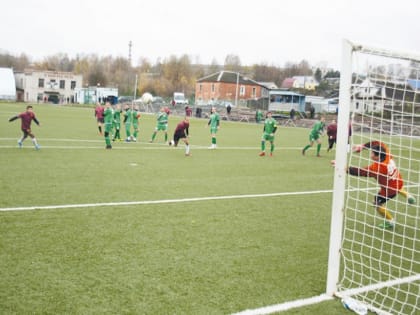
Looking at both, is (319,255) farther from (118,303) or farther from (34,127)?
(34,127)

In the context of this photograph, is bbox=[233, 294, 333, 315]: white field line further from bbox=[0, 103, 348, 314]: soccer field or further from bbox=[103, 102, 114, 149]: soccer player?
bbox=[103, 102, 114, 149]: soccer player

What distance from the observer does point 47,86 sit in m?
99.2

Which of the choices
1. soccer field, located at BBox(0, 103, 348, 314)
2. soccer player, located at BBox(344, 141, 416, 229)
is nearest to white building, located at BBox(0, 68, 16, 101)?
soccer field, located at BBox(0, 103, 348, 314)

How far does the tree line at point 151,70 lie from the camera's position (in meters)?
113

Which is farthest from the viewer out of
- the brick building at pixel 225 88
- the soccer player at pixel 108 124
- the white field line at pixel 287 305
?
the brick building at pixel 225 88

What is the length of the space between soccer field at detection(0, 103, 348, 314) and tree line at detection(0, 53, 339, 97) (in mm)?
83010

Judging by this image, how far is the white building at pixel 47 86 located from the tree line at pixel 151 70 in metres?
9.52

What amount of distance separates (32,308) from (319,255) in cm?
391

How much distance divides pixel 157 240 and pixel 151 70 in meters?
136

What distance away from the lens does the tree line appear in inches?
4456

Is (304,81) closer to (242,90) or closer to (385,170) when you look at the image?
(242,90)

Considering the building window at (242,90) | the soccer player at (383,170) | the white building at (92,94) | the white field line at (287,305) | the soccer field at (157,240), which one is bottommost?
the white field line at (287,305)

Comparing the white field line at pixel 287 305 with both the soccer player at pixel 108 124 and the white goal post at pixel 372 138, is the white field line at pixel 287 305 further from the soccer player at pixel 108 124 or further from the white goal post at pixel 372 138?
the soccer player at pixel 108 124

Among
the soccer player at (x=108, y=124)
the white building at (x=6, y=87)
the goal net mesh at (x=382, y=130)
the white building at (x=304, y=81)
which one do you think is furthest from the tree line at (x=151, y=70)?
the goal net mesh at (x=382, y=130)
